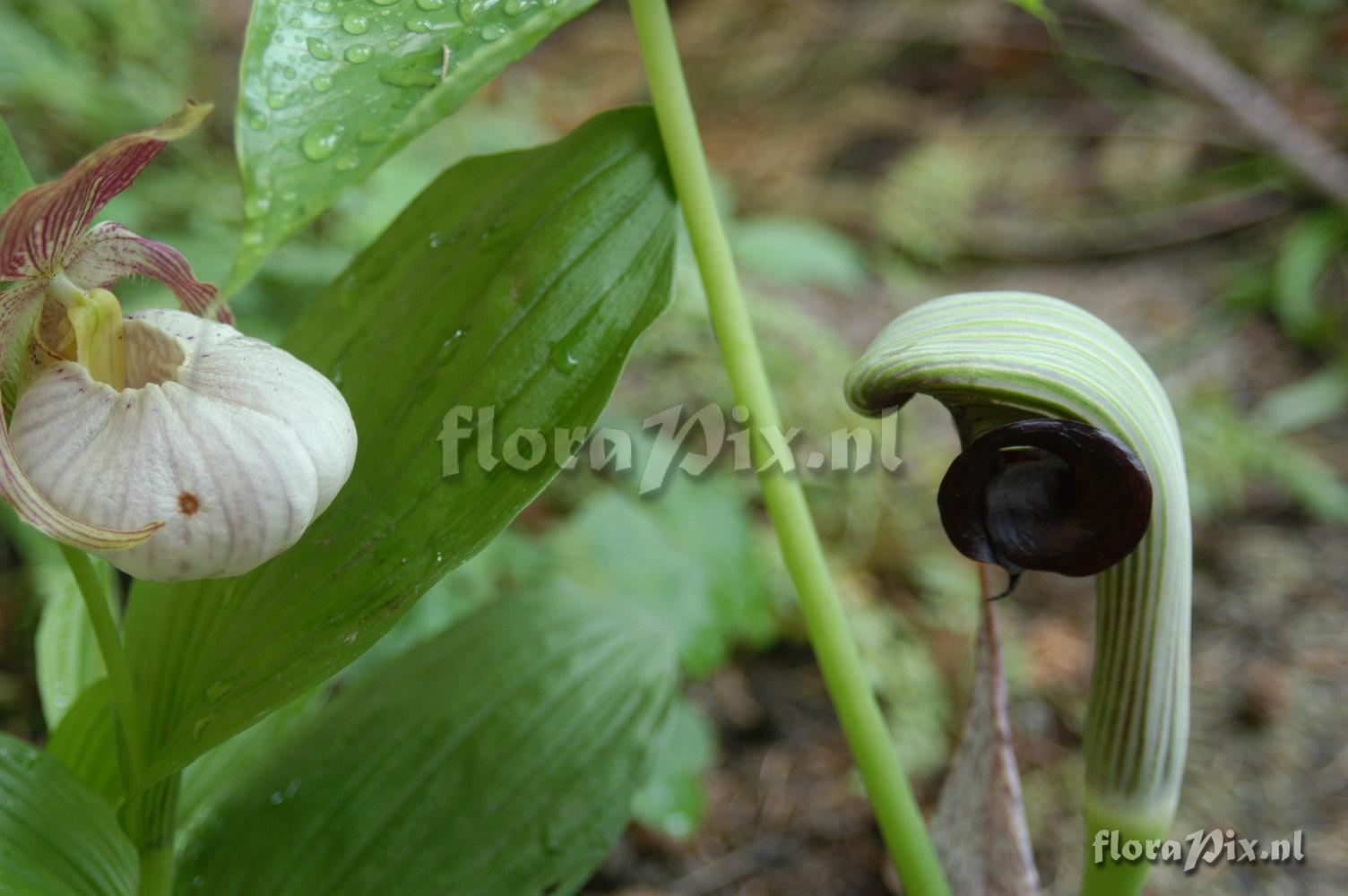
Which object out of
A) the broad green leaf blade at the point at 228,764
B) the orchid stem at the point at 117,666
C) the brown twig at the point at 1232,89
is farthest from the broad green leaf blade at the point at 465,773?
the brown twig at the point at 1232,89

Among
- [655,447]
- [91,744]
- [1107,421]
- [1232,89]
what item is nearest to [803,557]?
[1107,421]

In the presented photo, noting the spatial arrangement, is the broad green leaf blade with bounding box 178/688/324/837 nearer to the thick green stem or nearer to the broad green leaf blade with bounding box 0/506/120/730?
the broad green leaf blade with bounding box 0/506/120/730

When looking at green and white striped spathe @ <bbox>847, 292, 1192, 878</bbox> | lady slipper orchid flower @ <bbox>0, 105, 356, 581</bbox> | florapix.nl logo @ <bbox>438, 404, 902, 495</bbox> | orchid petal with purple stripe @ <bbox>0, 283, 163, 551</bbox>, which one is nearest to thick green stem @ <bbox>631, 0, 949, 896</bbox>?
florapix.nl logo @ <bbox>438, 404, 902, 495</bbox>

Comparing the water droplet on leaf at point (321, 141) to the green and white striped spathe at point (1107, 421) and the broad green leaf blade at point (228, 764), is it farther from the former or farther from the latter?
the broad green leaf blade at point (228, 764)

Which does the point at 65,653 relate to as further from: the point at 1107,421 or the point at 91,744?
the point at 1107,421

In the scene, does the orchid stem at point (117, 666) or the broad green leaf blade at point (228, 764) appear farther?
the broad green leaf blade at point (228, 764)
